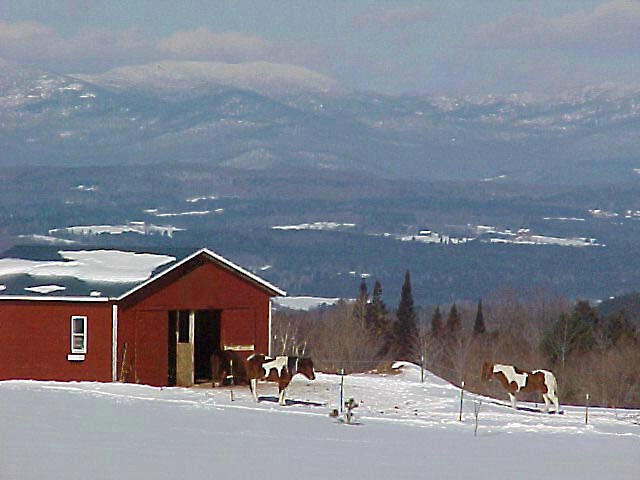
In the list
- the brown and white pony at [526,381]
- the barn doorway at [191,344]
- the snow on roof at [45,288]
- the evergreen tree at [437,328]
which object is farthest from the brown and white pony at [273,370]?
the evergreen tree at [437,328]

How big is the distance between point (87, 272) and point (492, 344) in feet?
156

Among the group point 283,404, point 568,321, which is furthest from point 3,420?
→ point 568,321

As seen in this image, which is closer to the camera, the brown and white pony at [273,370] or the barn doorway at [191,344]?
the brown and white pony at [273,370]

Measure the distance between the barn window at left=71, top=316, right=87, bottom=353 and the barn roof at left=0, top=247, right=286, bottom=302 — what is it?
427mm

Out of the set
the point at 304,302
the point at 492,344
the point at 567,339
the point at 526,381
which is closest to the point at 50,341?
the point at 526,381

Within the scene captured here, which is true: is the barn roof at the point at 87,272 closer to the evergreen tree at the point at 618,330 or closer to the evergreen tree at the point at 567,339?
the evergreen tree at the point at 567,339

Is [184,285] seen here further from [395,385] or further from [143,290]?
[395,385]

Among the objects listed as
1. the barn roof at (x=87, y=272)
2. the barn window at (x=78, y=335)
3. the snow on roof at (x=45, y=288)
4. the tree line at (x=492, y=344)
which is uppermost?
the barn roof at (x=87, y=272)

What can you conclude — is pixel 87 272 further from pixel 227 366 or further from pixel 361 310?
pixel 361 310

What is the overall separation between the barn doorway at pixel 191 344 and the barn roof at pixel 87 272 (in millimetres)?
1134

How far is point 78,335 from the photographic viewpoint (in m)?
29.4

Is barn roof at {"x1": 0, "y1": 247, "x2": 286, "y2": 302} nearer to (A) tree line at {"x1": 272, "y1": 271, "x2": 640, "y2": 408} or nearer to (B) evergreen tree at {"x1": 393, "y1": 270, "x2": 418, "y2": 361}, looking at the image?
(A) tree line at {"x1": 272, "y1": 271, "x2": 640, "y2": 408}

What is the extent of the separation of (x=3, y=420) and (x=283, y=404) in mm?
6533

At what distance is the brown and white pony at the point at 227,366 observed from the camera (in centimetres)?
2880
